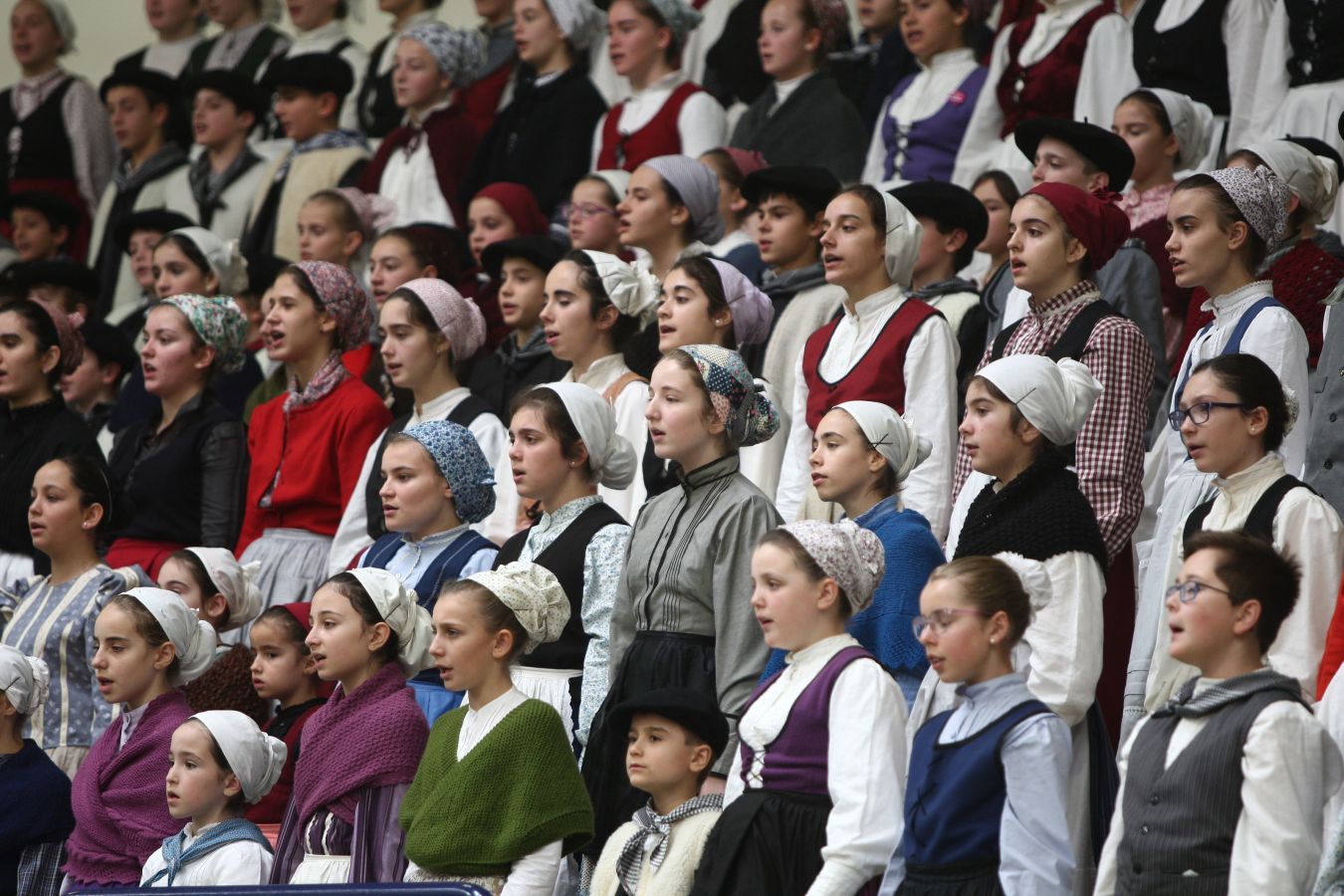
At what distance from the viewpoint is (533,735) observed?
4617mm

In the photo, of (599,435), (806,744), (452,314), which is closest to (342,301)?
(452,314)

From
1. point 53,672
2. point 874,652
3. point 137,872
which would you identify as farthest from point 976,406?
point 53,672

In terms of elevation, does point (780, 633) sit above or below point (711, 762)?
above

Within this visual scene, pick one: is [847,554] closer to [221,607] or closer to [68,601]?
[221,607]

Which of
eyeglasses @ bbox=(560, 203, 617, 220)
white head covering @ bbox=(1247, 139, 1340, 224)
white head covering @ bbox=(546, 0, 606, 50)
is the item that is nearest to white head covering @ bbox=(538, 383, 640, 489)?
white head covering @ bbox=(1247, 139, 1340, 224)

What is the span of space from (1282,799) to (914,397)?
7.34 ft

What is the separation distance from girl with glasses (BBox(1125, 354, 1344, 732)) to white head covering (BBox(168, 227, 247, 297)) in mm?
4577

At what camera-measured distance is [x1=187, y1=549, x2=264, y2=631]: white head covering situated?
6.09m

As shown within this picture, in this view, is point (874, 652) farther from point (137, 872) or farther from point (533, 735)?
point (137, 872)

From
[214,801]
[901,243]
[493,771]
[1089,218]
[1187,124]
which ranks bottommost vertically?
[214,801]

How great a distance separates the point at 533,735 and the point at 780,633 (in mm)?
669

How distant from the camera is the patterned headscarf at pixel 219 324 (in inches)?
279

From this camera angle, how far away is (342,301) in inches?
280

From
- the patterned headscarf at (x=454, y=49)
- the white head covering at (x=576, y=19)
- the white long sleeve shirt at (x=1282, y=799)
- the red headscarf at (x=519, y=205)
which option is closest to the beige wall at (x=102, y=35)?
→ the patterned headscarf at (x=454, y=49)
